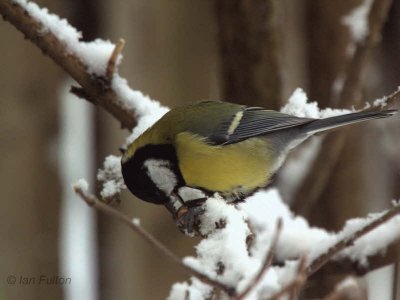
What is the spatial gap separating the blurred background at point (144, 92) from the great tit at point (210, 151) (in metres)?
0.31

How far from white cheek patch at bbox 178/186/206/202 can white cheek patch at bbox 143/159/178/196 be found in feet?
0.08

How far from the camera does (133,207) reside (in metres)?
1.85

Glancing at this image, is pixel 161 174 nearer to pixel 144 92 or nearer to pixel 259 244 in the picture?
pixel 259 244

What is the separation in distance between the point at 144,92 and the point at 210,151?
0.69 m

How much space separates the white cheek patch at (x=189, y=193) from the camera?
119 centimetres

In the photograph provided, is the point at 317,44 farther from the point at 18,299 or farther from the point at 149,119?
the point at 18,299

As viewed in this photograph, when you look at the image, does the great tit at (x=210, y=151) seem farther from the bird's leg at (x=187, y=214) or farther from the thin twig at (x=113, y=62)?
the thin twig at (x=113, y=62)

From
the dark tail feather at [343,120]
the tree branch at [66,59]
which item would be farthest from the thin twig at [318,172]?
the tree branch at [66,59]

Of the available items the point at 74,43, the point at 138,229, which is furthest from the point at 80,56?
the point at 138,229

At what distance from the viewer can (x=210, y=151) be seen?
4.04ft

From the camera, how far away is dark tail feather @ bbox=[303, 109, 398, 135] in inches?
41.7

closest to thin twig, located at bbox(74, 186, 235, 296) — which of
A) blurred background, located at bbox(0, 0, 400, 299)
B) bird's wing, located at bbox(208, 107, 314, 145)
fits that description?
bird's wing, located at bbox(208, 107, 314, 145)

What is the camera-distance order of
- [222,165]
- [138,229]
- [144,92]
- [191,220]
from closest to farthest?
[138,229] → [191,220] → [222,165] → [144,92]

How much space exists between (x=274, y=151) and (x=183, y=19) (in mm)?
824
